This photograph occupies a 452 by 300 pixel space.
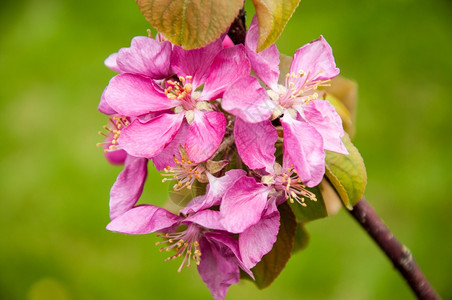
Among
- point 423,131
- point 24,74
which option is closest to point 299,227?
point 423,131

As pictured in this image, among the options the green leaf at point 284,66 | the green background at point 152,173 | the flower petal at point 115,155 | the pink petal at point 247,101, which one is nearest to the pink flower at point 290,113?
the pink petal at point 247,101

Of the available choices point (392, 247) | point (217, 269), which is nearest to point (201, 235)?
point (217, 269)

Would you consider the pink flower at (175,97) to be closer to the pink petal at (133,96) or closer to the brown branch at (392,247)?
the pink petal at (133,96)

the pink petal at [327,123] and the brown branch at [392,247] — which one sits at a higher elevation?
the pink petal at [327,123]

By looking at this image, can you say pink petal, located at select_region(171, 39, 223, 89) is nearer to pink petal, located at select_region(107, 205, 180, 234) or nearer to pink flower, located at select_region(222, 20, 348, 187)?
pink flower, located at select_region(222, 20, 348, 187)

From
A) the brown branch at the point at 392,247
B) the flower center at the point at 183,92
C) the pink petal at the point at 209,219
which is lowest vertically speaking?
the brown branch at the point at 392,247

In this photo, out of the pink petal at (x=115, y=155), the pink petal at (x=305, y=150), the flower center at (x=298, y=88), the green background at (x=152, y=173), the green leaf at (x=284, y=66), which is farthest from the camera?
the green background at (x=152, y=173)

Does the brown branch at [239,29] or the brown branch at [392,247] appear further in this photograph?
the brown branch at [392,247]

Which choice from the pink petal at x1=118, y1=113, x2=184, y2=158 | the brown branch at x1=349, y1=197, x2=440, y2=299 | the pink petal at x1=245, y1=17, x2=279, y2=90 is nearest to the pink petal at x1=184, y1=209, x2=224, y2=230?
the pink petal at x1=118, y1=113, x2=184, y2=158
